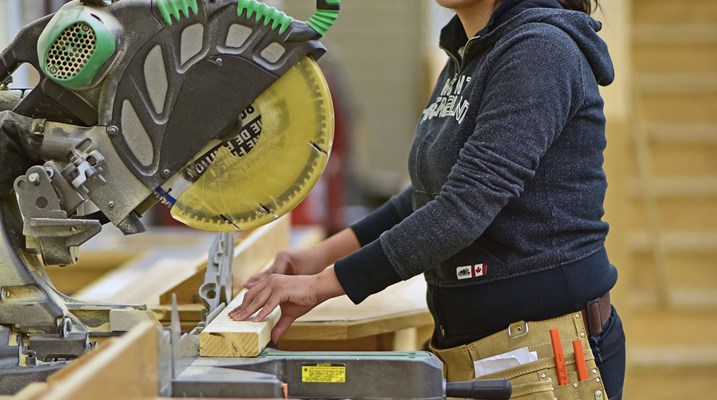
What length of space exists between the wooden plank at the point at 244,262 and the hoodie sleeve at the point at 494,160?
0.55 metres

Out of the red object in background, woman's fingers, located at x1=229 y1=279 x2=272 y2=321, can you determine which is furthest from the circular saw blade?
the red object in background

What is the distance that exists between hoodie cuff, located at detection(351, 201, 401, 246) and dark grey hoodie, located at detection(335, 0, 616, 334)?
340mm

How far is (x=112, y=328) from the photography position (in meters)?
1.74

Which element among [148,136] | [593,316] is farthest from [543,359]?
[148,136]

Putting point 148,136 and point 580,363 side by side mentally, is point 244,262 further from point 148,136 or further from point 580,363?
point 580,363

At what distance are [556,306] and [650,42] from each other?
15.0 ft

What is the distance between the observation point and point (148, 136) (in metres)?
1.63

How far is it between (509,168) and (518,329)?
0.33 meters

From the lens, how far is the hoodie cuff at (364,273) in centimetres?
173

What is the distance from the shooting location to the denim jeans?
1.87 meters

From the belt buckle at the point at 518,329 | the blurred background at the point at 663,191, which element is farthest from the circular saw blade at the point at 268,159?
the blurred background at the point at 663,191

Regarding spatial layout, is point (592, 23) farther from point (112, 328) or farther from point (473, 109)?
point (112, 328)

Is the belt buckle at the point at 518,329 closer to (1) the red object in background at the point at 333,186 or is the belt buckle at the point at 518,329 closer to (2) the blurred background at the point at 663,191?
(2) the blurred background at the point at 663,191

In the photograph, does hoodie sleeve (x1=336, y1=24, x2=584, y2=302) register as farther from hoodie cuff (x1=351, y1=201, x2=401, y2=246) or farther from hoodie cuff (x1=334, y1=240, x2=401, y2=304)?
hoodie cuff (x1=351, y1=201, x2=401, y2=246)
